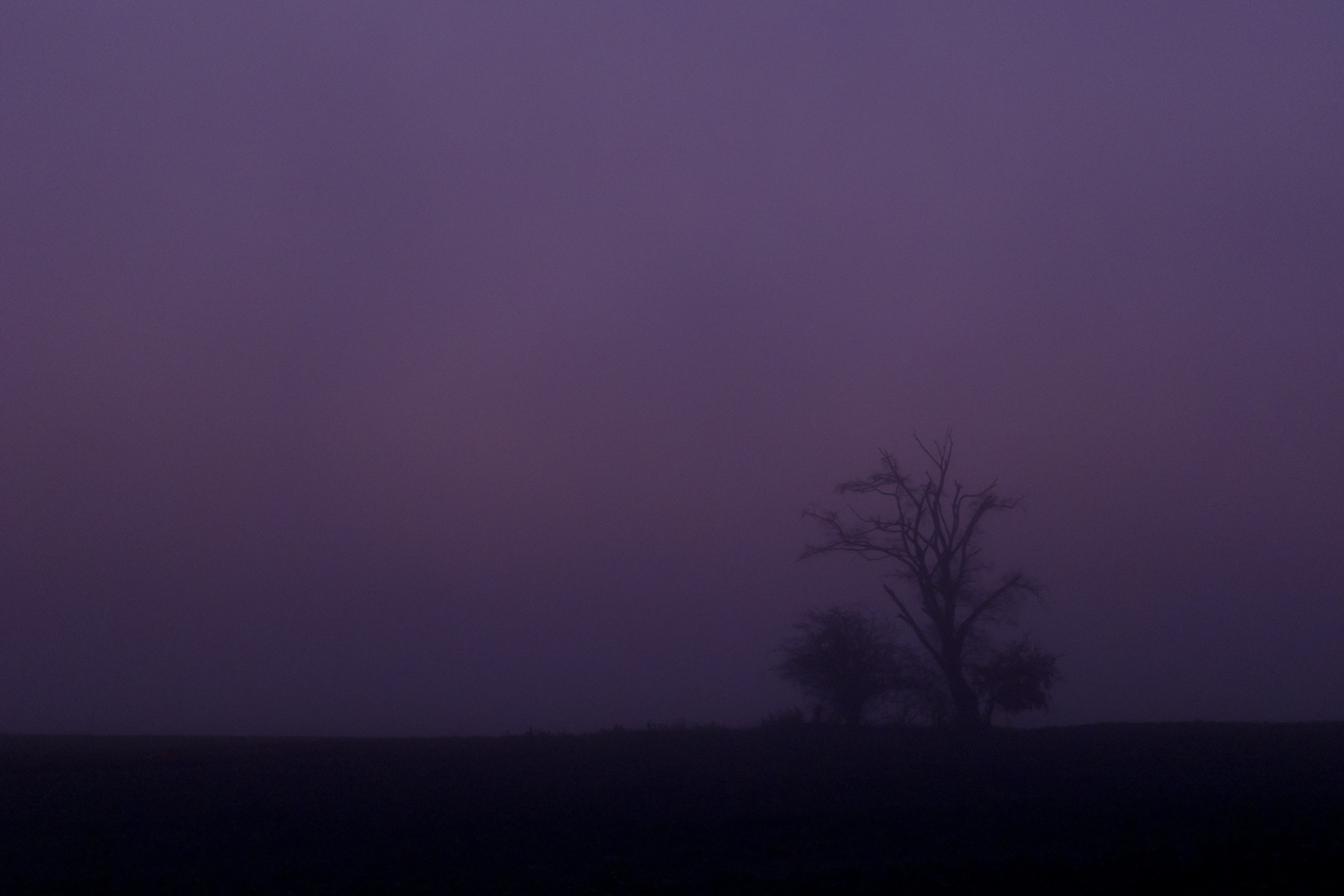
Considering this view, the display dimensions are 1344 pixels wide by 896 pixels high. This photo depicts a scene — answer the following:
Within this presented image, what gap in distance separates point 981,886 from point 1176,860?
338 centimetres

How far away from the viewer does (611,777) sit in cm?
2578

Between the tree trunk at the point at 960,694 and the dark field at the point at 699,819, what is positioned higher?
the tree trunk at the point at 960,694

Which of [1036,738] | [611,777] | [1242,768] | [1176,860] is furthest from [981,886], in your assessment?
[1036,738]

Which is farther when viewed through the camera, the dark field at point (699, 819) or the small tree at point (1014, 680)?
the small tree at point (1014, 680)

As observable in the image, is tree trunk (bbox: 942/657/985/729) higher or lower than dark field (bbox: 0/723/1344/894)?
higher

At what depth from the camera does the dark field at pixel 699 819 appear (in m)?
15.5

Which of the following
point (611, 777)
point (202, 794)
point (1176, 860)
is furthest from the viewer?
point (611, 777)

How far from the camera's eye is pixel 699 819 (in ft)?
66.6

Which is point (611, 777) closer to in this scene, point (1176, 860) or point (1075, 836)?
point (1075, 836)

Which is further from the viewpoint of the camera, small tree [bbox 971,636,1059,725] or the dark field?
small tree [bbox 971,636,1059,725]

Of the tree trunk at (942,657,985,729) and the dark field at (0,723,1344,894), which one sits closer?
the dark field at (0,723,1344,894)

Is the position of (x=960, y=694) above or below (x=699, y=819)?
above

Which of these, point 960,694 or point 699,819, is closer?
point 699,819

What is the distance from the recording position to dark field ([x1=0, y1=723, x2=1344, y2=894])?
611 inches
